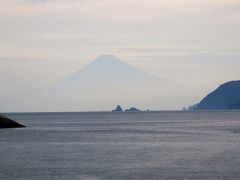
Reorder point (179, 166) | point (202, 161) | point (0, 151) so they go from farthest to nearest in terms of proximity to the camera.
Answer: point (0, 151)
point (202, 161)
point (179, 166)

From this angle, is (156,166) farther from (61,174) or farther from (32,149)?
(32,149)

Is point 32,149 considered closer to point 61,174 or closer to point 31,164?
point 31,164

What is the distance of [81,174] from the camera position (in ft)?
224

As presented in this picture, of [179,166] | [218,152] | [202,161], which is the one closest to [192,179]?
[179,166]

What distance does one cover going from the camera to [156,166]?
2953 inches

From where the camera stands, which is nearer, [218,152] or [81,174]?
[81,174]

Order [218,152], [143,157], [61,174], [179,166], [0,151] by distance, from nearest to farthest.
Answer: [61,174] → [179,166] → [143,157] → [218,152] → [0,151]

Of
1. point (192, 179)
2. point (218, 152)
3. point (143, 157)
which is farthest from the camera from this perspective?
point (218, 152)

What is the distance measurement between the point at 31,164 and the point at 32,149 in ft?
93.4

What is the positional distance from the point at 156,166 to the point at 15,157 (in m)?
25.5

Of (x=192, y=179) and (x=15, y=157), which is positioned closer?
(x=192, y=179)

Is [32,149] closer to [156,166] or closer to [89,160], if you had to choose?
[89,160]

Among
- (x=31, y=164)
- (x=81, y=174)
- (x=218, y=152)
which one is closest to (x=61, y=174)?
(x=81, y=174)

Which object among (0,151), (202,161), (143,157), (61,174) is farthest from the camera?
(0,151)
